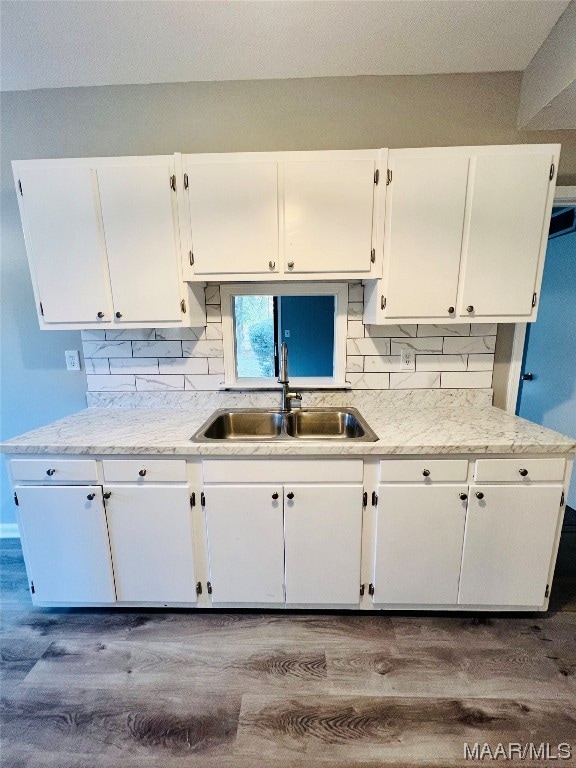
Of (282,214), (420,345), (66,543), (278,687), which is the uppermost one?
(282,214)

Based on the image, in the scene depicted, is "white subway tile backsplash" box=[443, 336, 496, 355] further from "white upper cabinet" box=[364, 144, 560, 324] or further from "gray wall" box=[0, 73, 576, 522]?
"gray wall" box=[0, 73, 576, 522]

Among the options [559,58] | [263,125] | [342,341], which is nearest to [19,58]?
[263,125]

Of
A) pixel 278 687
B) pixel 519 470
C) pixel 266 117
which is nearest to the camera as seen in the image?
pixel 278 687

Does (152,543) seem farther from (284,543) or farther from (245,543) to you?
(284,543)

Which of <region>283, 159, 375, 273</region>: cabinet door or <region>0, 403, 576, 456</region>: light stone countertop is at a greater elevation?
<region>283, 159, 375, 273</region>: cabinet door

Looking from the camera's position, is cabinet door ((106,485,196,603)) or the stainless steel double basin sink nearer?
cabinet door ((106,485,196,603))

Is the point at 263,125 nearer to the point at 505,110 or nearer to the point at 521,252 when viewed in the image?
the point at 505,110

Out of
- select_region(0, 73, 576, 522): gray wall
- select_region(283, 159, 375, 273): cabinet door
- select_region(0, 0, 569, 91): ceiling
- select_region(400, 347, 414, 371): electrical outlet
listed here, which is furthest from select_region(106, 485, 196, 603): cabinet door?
select_region(0, 0, 569, 91): ceiling

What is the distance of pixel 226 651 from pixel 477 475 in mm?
1366

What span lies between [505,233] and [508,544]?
4.72ft

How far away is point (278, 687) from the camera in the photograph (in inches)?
52.5

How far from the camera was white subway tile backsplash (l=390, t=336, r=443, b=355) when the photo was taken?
6.30ft

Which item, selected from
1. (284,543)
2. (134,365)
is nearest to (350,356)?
(284,543)

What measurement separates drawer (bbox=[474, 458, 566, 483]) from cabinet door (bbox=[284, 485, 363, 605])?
545 mm
